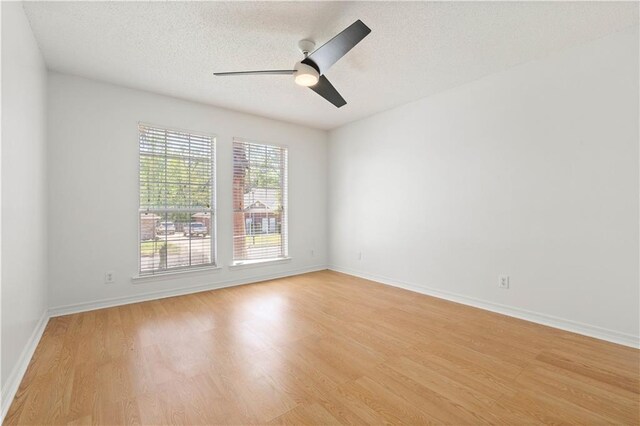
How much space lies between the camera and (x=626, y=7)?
7.00ft

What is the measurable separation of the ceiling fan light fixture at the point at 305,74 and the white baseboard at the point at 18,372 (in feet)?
9.29

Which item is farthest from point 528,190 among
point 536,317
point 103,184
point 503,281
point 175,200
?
point 103,184

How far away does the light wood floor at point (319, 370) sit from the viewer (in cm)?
161

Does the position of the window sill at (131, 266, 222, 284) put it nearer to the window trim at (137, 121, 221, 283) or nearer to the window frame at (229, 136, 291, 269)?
the window trim at (137, 121, 221, 283)

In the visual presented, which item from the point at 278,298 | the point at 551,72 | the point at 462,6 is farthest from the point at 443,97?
the point at 278,298

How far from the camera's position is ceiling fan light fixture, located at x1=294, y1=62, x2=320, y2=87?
2332 mm

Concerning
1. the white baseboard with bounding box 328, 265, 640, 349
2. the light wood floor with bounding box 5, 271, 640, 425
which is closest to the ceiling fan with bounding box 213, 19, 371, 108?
the light wood floor with bounding box 5, 271, 640, 425

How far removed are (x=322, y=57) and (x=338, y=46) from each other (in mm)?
181

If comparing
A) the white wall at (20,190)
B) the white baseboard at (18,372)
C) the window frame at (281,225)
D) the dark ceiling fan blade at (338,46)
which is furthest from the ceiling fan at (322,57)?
the white baseboard at (18,372)

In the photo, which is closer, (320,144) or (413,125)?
(413,125)

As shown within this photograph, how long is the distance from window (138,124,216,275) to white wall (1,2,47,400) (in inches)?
39.4

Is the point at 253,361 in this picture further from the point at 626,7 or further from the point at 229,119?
the point at 626,7

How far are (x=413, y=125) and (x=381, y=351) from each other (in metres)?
3.00

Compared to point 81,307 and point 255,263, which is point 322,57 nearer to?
point 255,263
